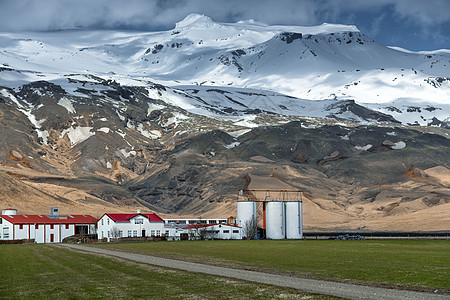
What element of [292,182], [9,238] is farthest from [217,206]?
[9,238]

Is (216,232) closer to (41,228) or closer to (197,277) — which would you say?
(41,228)

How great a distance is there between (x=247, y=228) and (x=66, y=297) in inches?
3334

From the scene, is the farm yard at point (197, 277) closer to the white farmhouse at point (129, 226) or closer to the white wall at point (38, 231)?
the white farmhouse at point (129, 226)

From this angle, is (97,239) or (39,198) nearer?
(97,239)

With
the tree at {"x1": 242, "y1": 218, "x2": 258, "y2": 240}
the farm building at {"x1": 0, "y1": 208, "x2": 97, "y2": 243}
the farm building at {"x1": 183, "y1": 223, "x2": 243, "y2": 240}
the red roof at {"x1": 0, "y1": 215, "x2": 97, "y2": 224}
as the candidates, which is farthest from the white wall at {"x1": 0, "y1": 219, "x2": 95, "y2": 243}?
the tree at {"x1": 242, "y1": 218, "x2": 258, "y2": 240}

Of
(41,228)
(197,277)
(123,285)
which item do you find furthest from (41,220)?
(123,285)

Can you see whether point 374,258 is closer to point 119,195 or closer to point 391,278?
point 391,278

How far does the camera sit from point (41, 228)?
110m

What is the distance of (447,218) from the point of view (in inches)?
4833

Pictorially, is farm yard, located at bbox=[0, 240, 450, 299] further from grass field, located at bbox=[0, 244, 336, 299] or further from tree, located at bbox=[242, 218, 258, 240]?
tree, located at bbox=[242, 218, 258, 240]

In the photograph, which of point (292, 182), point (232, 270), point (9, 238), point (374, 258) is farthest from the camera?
point (292, 182)

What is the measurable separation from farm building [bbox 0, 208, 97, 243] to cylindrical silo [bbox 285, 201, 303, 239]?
116ft

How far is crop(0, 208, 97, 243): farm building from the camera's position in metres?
107

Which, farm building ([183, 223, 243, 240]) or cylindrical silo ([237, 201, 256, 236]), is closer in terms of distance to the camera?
farm building ([183, 223, 243, 240])
